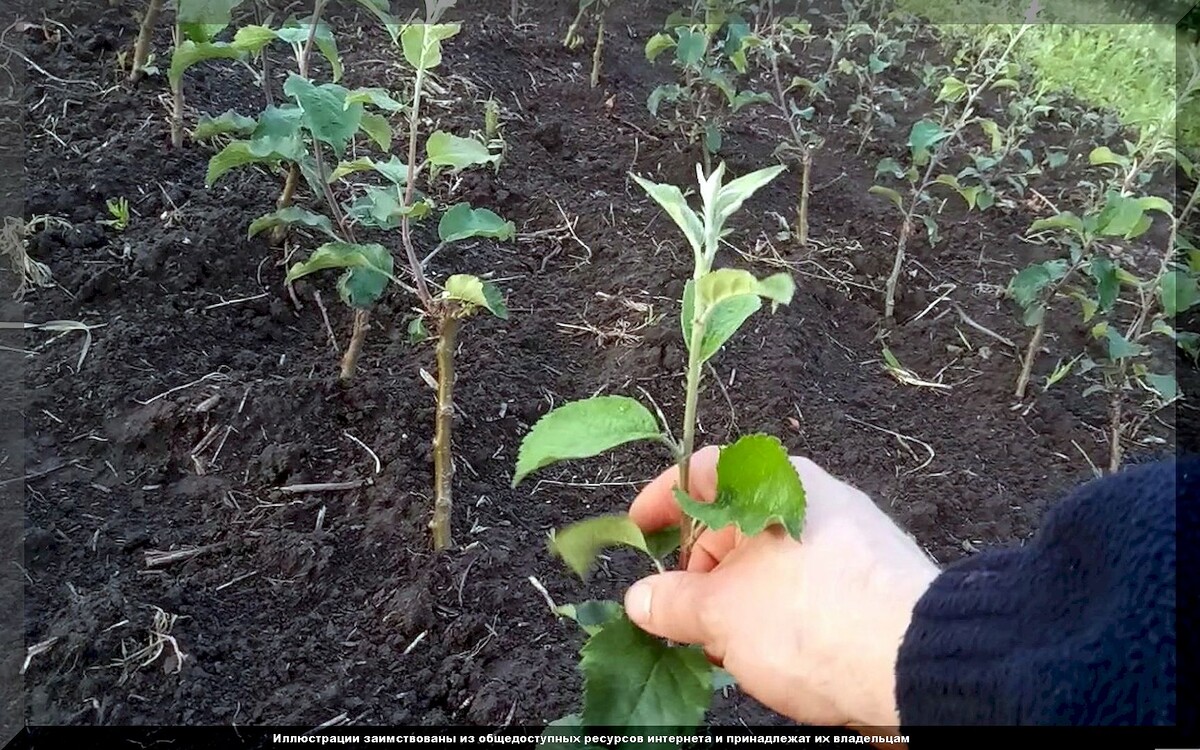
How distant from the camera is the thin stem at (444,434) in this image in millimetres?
1334

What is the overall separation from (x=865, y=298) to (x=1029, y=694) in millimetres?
1649

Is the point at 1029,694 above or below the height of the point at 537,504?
above

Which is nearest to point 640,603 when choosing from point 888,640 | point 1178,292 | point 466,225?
point 888,640

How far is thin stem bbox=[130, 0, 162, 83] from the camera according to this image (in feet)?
6.37

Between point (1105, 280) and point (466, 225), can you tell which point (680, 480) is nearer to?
point (466, 225)

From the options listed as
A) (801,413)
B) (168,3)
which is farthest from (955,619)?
(168,3)

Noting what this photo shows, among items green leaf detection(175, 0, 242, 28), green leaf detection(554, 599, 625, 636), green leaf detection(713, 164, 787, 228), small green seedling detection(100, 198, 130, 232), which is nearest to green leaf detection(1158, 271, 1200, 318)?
green leaf detection(713, 164, 787, 228)

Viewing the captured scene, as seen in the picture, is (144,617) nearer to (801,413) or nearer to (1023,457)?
(801,413)

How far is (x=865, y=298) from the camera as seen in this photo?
231cm

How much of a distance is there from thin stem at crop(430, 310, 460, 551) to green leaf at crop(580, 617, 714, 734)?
514mm

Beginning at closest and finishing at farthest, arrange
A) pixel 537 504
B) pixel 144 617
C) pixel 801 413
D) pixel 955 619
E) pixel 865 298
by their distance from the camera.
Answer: pixel 955 619
pixel 144 617
pixel 537 504
pixel 801 413
pixel 865 298

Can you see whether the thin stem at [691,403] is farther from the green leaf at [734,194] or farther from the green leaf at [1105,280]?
the green leaf at [1105,280]

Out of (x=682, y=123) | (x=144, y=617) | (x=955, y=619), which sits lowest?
(x=144, y=617)

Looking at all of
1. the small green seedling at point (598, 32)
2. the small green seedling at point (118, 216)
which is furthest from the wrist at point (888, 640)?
the small green seedling at point (598, 32)
